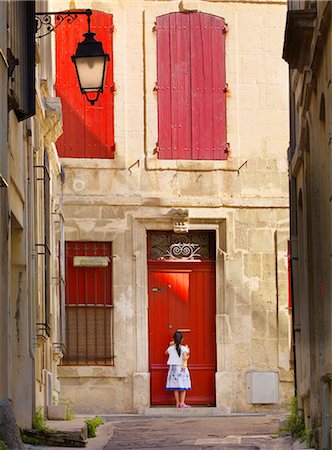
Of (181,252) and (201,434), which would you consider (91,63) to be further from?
(181,252)

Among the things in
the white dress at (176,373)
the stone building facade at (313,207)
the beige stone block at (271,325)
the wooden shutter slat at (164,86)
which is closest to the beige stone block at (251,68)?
the wooden shutter slat at (164,86)

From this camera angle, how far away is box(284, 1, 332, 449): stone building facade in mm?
12617

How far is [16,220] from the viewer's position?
1440 cm

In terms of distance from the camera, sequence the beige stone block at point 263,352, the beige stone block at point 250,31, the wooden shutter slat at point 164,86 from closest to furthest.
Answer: the beige stone block at point 263,352
the wooden shutter slat at point 164,86
the beige stone block at point 250,31

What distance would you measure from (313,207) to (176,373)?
32.3ft

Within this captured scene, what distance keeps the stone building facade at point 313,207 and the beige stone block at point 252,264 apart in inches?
254

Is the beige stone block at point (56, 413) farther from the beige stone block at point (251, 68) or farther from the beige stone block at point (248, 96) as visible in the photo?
the beige stone block at point (251, 68)

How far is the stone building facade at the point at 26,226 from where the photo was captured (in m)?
12.8

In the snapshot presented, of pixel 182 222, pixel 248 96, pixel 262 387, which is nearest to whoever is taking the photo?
pixel 262 387

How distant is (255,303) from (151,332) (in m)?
1.76

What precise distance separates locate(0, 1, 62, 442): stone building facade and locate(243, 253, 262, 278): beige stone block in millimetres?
4416

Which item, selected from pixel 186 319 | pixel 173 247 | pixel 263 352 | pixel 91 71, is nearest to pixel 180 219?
pixel 173 247

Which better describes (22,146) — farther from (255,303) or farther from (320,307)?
(255,303)

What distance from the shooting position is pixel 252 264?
2392 cm
